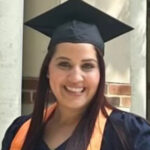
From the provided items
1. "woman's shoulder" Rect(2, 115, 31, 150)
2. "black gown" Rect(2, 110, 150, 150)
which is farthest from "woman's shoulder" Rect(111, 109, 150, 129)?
"woman's shoulder" Rect(2, 115, 31, 150)

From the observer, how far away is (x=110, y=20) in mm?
2908

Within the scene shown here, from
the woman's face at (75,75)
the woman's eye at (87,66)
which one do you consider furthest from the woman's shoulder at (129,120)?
the woman's eye at (87,66)

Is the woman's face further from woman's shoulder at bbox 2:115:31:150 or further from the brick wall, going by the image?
the brick wall

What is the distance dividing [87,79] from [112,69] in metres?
2.15

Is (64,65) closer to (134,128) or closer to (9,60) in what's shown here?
(134,128)

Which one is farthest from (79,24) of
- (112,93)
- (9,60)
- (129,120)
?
(112,93)

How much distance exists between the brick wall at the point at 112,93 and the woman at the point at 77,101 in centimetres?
140

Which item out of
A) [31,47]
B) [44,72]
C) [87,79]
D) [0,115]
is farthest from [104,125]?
[31,47]

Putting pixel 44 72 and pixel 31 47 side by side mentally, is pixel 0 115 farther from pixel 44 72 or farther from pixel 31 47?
pixel 44 72

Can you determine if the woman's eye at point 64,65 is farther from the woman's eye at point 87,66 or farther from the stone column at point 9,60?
the stone column at point 9,60

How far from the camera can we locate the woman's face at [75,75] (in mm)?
2549

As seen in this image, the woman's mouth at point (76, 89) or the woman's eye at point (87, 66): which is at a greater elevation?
the woman's eye at point (87, 66)

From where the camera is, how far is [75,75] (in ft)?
8.30

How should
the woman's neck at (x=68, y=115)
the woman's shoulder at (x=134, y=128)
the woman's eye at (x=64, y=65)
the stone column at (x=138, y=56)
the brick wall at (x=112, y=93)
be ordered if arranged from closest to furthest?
the woman's shoulder at (x=134, y=128)
the woman's eye at (x=64, y=65)
the woman's neck at (x=68, y=115)
the brick wall at (x=112, y=93)
the stone column at (x=138, y=56)
